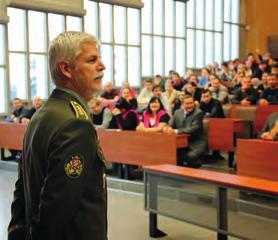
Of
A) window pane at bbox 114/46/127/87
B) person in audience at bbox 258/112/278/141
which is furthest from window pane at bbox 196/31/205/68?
person in audience at bbox 258/112/278/141

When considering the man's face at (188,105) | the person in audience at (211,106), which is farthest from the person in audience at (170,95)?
the man's face at (188,105)

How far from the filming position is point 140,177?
686 cm

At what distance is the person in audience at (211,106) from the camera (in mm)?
7410

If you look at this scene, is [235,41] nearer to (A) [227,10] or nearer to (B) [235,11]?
(B) [235,11]

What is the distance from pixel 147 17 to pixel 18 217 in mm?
13556

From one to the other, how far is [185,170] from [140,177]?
8.33 feet

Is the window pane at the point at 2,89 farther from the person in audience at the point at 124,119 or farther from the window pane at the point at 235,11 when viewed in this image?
the window pane at the point at 235,11

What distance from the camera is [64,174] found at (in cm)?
133

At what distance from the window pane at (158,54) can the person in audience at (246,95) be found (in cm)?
643

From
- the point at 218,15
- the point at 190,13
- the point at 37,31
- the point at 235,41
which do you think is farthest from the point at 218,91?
the point at 235,41

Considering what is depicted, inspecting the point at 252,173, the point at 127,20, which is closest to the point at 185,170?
the point at 252,173

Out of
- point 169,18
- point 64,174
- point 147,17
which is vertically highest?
point 169,18

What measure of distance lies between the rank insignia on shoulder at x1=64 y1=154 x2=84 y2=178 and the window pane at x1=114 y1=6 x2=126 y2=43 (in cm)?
1240

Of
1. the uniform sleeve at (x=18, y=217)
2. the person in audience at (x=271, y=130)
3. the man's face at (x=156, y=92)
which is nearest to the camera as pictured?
the uniform sleeve at (x=18, y=217)
